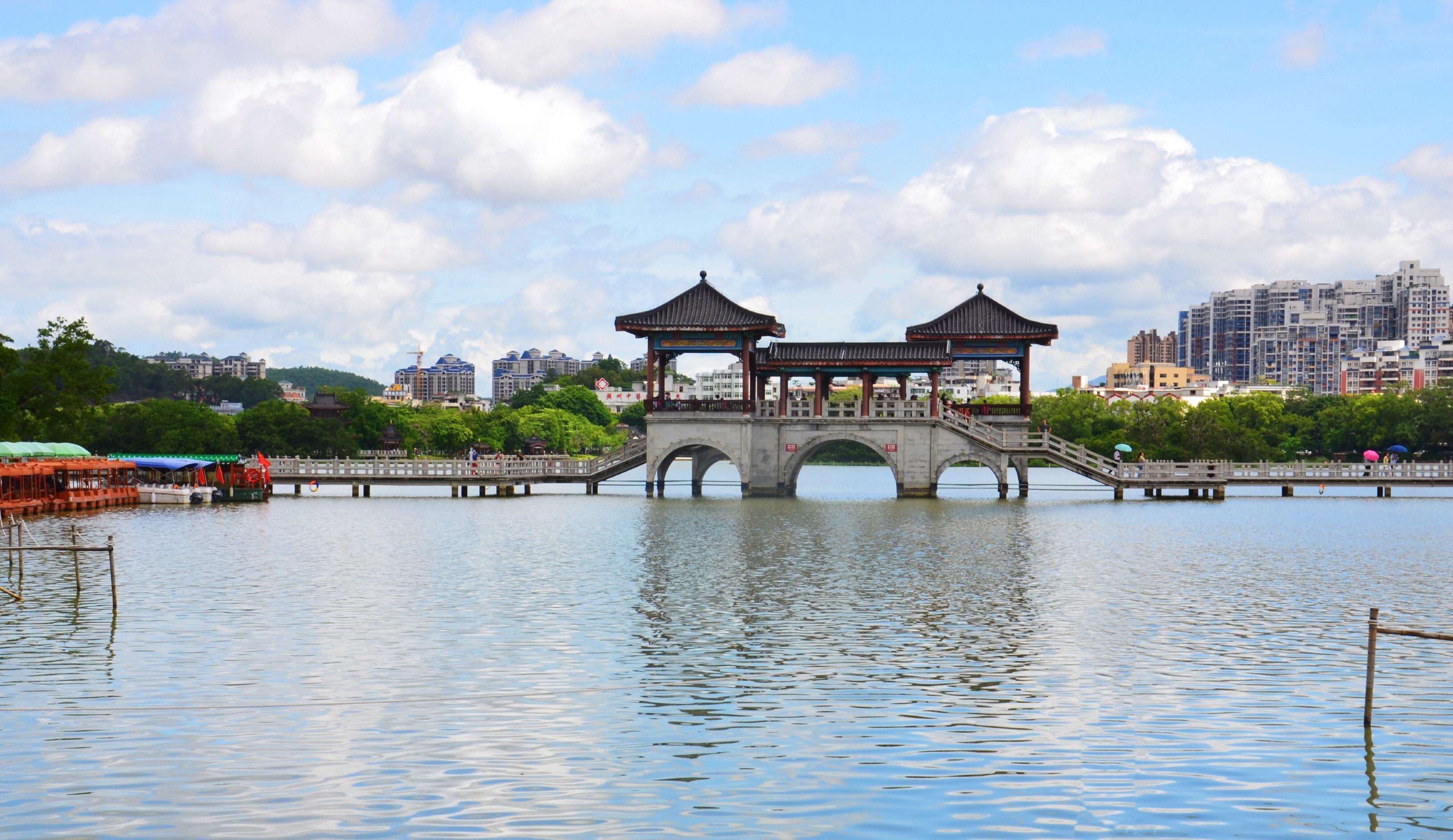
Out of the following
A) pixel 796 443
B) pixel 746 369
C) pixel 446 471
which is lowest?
pixel 446 471

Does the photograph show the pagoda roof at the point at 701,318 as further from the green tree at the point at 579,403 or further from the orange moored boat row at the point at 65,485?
the green tree at the point at 579,403

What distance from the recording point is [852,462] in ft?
559

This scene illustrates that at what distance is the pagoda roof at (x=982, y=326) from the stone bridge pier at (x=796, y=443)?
4.70 m

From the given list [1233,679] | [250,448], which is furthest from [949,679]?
[250,448]

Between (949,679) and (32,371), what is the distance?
62115 millimetres

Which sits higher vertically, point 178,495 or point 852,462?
point 852,462

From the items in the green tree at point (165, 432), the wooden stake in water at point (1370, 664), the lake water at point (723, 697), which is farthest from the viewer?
the green tree at point (165, 432)

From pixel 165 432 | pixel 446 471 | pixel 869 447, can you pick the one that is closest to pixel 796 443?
pixel 869 447

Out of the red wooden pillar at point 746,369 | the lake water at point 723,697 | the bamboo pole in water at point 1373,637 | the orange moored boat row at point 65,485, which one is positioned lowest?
the lake water at point 723,697

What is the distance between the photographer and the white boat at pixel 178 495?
218ft

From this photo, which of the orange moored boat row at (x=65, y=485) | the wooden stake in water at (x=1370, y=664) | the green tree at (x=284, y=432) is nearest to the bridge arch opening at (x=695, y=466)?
the orange moored boat row at (x=65, y=485)

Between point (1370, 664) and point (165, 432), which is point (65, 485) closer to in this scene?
point (165, 432)

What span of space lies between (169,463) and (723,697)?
59.0m

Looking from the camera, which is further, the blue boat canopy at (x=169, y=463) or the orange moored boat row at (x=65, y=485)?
the blue boat canopy at (x=169, y=463)
